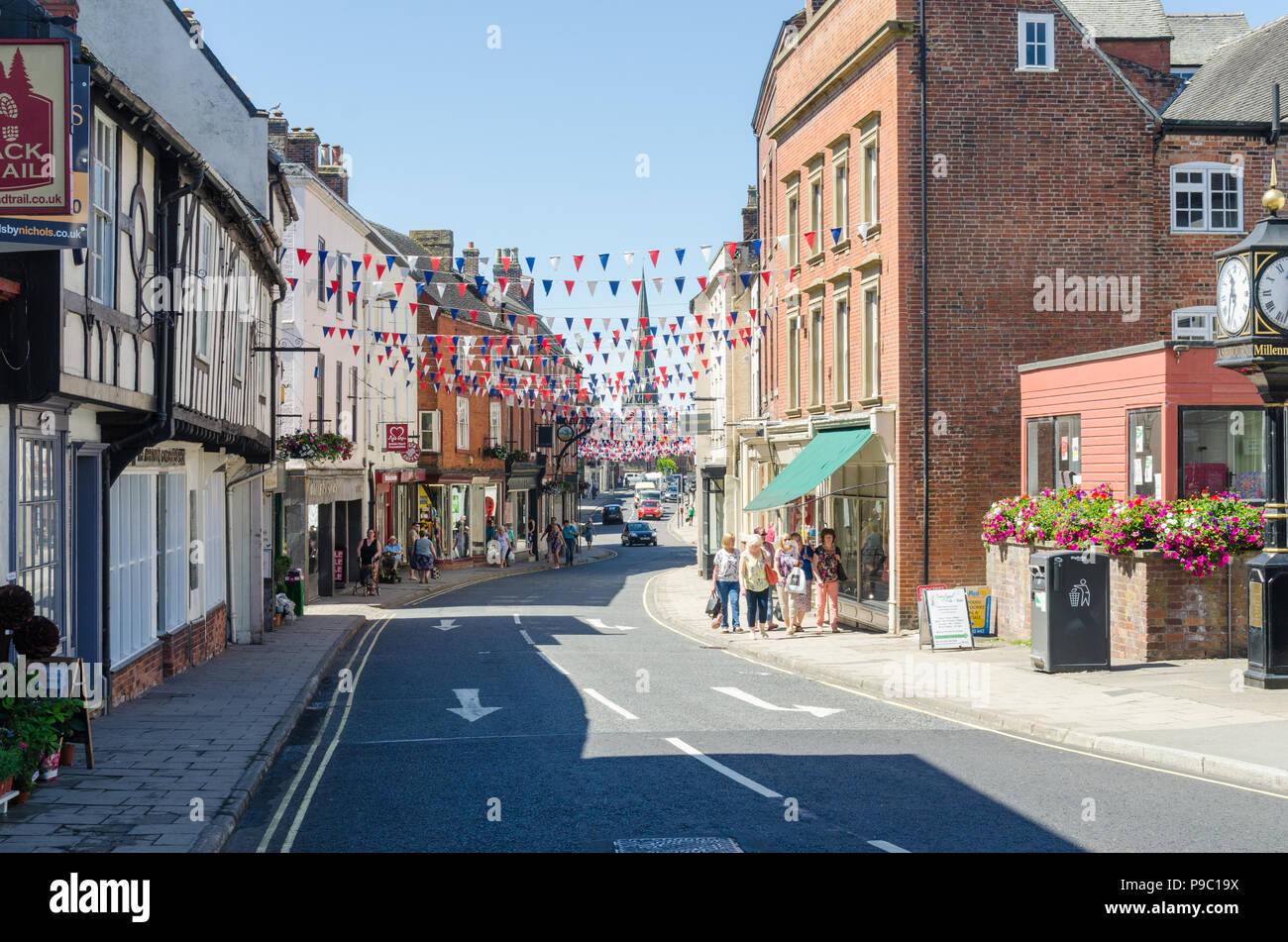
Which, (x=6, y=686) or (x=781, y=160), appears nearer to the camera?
(x=6, y=686)

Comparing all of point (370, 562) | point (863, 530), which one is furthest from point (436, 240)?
point (863, 530)

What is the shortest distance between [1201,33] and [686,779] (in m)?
27.8

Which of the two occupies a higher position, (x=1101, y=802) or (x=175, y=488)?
→ (x=175, y=488)

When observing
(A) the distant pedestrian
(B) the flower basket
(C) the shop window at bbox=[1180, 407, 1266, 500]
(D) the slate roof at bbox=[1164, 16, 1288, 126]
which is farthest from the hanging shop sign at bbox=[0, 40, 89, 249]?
(A) the distant pedestrian

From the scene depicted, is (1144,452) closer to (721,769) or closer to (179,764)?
(721,769)

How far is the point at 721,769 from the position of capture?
36.1 ft

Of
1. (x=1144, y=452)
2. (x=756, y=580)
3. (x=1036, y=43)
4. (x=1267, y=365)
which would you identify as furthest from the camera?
(x=1036, y=43)

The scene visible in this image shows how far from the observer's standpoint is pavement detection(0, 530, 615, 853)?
28.1 feet

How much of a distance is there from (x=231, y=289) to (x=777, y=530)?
18501 millimetres

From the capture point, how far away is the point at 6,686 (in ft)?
33.2

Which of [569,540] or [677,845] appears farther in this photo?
[569,540]

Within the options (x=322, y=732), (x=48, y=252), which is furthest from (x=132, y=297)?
(x=322, y=732)

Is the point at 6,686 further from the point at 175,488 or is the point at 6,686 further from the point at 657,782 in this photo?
the point at 175,488
